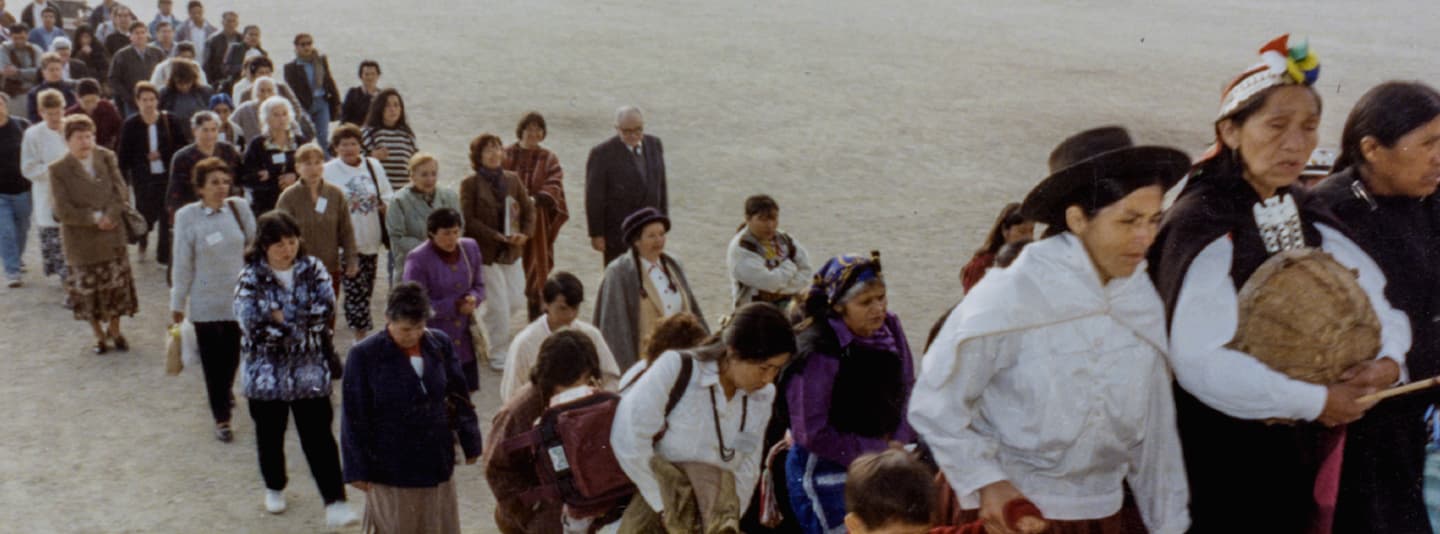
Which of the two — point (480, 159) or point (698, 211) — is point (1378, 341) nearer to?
point (480, 159)

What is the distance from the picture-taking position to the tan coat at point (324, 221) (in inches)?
399

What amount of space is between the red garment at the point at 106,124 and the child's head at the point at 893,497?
11221 millimetres

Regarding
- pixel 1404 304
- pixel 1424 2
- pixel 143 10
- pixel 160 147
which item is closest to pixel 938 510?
pixel 1404 304

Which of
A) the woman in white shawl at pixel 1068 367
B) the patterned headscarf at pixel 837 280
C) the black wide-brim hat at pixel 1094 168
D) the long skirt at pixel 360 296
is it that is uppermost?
the black wide-brim hat at pixel 1094 168

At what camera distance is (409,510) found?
6.91 m

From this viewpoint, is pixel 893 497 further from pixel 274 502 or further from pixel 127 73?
pixel 127 73

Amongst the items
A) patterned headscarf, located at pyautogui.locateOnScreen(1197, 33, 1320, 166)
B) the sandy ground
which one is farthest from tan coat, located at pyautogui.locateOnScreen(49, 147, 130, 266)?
patterned headscarf, located at pyautogui.locateOnScreen(1197, 33, 1320, 166)

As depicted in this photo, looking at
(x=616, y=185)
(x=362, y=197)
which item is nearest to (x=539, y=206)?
(x=616, y=185)

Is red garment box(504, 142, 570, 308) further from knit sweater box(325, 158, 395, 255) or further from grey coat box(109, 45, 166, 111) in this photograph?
grey coat box(109, 45, 166, 111)

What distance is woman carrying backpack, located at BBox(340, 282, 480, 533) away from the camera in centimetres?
679

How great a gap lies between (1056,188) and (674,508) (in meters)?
2.16

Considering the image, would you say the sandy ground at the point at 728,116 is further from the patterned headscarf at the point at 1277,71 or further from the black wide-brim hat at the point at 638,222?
the patterned headscarf at the point at 1277,71

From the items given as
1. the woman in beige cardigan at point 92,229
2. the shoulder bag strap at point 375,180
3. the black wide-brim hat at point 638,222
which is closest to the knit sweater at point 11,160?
the woman in beige cardigan at point 92,229

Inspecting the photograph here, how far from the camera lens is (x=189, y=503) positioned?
26.6 ft
